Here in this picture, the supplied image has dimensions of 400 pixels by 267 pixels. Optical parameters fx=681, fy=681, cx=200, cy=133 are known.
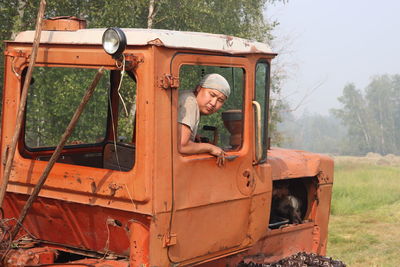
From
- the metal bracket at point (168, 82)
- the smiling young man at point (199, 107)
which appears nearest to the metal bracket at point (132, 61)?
the metal bracket at point (168, 82)

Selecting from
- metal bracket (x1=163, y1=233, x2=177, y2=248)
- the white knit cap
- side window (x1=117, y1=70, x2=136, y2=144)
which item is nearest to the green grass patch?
side window (x1=117, y1=70, x2=136, y2=144)

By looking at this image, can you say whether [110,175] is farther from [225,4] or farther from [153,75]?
[225,4]

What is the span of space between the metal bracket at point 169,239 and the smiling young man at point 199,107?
1.61 ft

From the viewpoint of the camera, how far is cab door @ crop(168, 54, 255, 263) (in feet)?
12.9

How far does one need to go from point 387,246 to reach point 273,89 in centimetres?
1673

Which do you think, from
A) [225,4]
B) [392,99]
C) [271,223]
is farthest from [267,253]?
[392,99]

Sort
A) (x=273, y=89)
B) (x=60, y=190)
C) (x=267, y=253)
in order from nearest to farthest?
(x=60, y=190) → (x=267, y=253) → (x=273, y=89)

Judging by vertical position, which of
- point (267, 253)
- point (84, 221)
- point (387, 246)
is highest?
point (84, 221)

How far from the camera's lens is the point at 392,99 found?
9450cm

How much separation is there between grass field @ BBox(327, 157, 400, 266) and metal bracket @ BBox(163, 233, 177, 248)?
186 inches

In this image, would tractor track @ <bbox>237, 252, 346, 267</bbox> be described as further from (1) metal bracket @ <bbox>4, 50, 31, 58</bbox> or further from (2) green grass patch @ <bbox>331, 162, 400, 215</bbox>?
(2) green grass patch @ <bbox>331, 162, 400, 215</bbox>

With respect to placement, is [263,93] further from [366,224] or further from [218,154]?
[366,224]

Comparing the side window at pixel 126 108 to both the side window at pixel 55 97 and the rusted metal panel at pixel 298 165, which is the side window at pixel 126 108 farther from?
the side window at pixel 55 97

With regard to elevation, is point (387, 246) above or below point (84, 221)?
below
